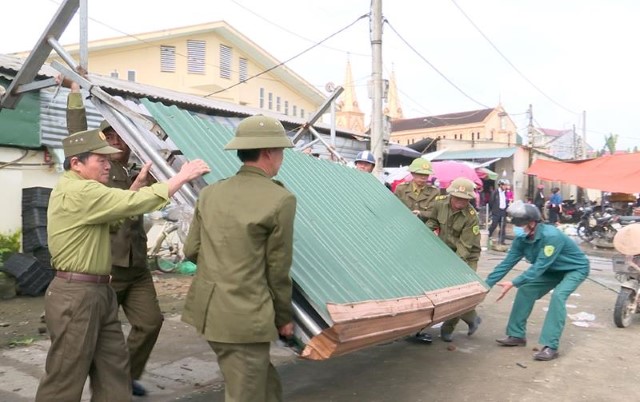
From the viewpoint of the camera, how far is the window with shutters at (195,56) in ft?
84.3

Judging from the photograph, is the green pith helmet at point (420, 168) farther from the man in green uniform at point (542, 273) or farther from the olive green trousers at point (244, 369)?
the olive green trousers at point (244, 369)

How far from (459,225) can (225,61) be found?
2295 cm

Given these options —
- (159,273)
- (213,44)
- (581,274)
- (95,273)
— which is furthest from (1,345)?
(213,44)

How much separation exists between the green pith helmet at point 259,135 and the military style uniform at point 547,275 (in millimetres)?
3492

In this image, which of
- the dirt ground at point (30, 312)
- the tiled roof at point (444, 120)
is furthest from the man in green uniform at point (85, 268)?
the tiled roof at point (444, 120)

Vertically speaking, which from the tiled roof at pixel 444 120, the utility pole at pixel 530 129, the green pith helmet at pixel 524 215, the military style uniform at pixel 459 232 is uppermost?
the tiled roof at pixel 444 120

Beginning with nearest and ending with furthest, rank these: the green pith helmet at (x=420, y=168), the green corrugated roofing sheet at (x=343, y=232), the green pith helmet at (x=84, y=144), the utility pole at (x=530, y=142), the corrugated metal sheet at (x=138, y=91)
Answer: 1. the green pith helmet at (x=84, y=144)
2. the green corrugated roofing sheet at (x=343, y=232)
3. the green pith helmet at (x=420, y=168)
4. the corrugated metal sheet at (x=138, y=91)
5. the utility pole at (x=530, y=142)

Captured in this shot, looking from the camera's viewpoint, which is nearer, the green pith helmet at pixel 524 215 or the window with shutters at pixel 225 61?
the green pith helmet at pixel 524 215

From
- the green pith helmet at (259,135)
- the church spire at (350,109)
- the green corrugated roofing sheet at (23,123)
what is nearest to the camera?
the green pith helmet at (259,135)

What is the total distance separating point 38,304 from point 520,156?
22.3 m

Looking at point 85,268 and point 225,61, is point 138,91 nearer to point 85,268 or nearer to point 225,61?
point 85,268

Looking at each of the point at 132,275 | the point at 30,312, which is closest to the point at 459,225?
the point at 132,275

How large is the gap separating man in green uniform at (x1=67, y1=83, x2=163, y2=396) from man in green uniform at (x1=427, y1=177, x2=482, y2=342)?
305 centimetres

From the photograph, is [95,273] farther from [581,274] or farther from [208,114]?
[208,114]
